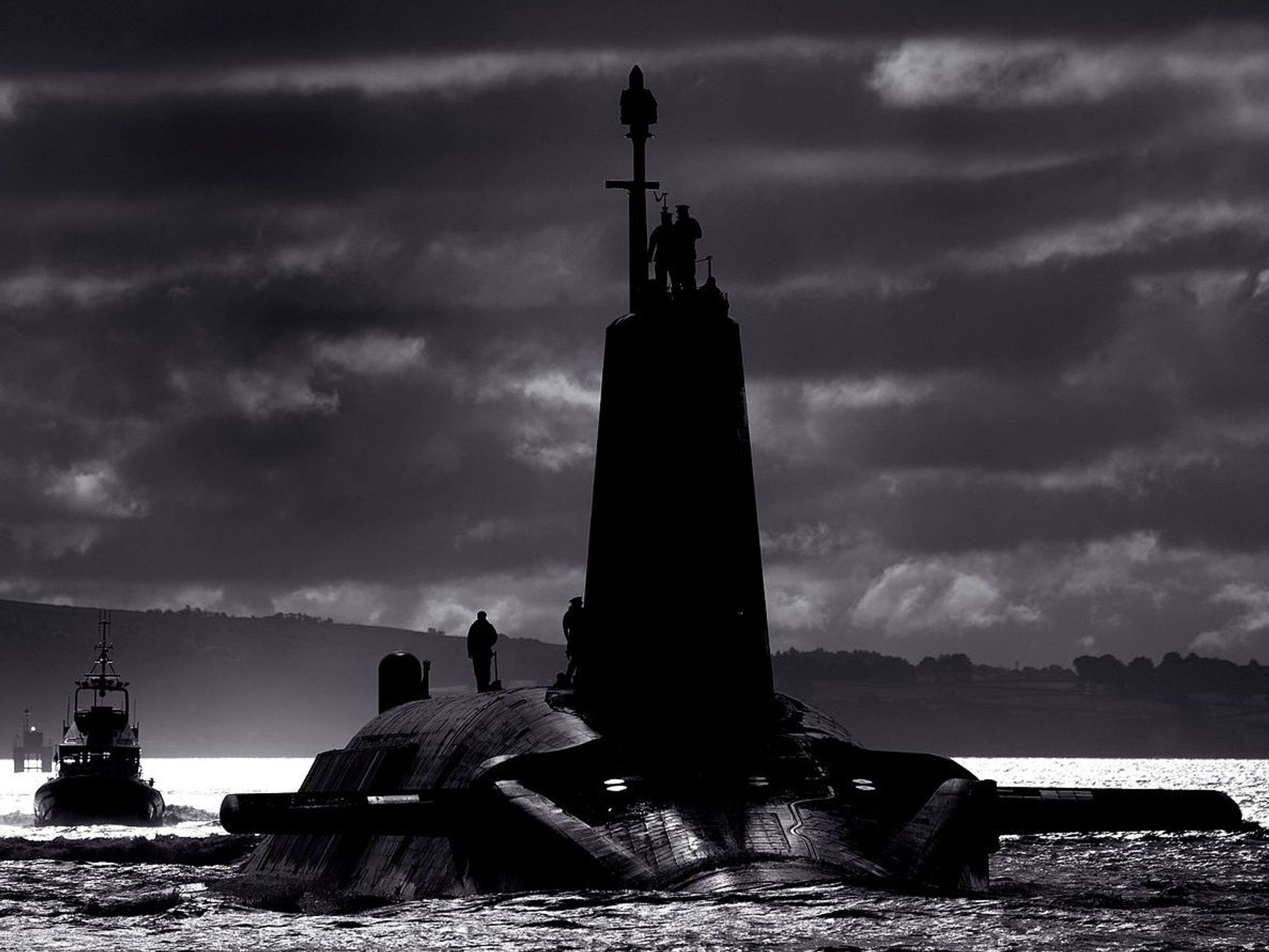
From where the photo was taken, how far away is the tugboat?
242ft

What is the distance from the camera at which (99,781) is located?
73.9 m

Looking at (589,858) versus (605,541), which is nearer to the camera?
(589,858)

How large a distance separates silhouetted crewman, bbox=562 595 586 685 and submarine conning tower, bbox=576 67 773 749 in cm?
39

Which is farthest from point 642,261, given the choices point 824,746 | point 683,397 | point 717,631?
point 824,746

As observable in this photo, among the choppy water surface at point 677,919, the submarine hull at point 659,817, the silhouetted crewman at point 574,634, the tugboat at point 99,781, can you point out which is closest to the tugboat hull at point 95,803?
the tugboat at point 99,781

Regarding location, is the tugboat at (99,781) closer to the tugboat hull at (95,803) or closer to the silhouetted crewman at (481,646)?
the tugboat hull at (95,803)

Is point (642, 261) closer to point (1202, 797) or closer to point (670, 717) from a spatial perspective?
point (670, 717)

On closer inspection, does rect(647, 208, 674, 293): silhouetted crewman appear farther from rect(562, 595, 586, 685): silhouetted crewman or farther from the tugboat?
the tugboat

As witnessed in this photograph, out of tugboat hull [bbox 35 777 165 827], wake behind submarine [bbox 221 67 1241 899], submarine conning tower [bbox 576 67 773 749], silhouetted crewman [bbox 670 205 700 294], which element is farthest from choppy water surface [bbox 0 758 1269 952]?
tugboat hull [bbox 35 777 165 827]

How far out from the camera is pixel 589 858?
1557 cm

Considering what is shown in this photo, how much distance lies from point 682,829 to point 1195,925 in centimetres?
433

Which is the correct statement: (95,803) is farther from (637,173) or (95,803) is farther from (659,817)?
(659,817)

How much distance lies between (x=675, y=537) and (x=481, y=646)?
1148 cm

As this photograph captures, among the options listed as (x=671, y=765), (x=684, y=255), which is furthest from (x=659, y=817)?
(x=684, y=255)
